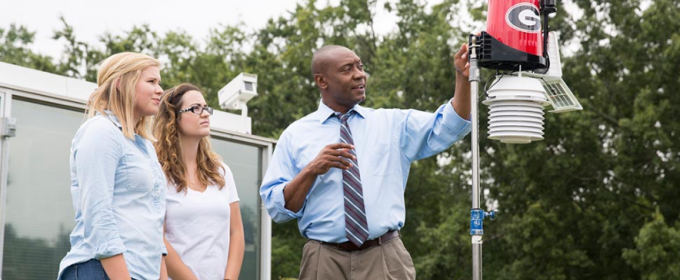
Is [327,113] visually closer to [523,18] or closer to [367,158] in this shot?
[367,158]

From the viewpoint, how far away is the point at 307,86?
966 inches

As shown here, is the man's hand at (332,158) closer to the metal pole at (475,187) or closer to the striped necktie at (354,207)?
the striped necktie at (354,207)

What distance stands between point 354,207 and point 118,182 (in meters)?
0.96

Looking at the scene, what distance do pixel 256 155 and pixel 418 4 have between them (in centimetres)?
1823

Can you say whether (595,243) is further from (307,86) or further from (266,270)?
(266,270)

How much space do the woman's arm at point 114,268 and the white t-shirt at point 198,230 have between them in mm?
1015

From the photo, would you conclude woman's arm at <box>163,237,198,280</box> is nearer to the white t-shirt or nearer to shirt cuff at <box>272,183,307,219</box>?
the white t-shirt

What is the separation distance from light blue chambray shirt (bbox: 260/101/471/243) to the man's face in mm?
61

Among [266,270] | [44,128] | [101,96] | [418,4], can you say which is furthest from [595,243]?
[101,96]

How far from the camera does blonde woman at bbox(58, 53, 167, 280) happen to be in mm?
2723

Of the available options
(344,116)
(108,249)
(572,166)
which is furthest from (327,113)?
(572,166)

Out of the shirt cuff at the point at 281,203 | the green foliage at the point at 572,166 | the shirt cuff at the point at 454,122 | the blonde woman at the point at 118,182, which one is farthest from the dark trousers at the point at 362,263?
the green foliage at the point at 572,166

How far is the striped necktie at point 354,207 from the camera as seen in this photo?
3.35m

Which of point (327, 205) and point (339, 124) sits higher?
point (339, 124)
